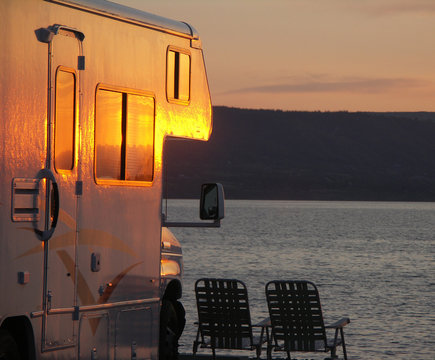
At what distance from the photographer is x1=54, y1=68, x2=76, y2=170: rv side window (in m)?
6.95

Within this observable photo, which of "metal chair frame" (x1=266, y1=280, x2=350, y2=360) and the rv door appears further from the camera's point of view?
"metal chair frame" (x1=266, y1=280, x2=350, y2=360)

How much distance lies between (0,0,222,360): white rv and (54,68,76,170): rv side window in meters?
0.01

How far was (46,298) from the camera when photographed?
6773mm

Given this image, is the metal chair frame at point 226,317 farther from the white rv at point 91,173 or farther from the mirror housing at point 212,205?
the mirror housing at point 212,205

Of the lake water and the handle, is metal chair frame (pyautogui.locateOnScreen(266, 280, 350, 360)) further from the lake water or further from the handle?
the lake water

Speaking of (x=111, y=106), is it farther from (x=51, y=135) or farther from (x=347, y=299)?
(x=347, y=299)

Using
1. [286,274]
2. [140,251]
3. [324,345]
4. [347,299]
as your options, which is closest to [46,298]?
[140,251]

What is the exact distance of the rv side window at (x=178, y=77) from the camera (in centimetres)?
849

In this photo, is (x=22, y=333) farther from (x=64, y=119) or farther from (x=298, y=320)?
(x=298, y=320)

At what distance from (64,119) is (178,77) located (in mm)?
1787

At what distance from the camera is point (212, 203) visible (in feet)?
28.1

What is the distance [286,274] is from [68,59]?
51.8 metres

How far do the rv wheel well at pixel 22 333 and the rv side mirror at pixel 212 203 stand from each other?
7.37 feet

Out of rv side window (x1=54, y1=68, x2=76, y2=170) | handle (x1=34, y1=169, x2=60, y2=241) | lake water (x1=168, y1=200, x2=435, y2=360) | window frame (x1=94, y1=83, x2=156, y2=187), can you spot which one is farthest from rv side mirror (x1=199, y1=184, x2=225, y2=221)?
lake water (x1=168, y1=200, x2=435, y2=360)
